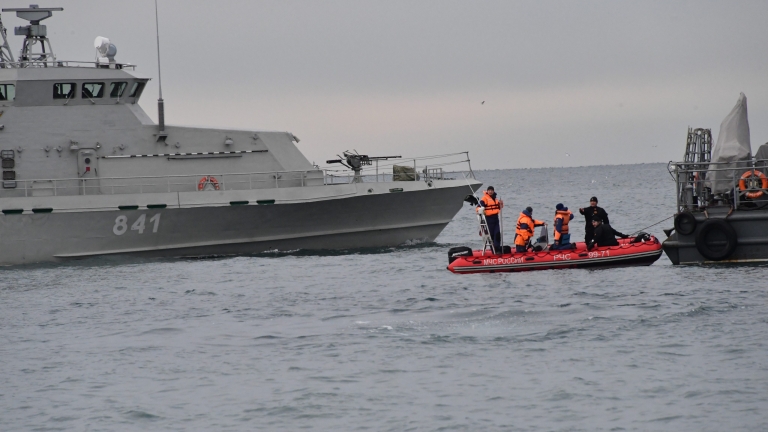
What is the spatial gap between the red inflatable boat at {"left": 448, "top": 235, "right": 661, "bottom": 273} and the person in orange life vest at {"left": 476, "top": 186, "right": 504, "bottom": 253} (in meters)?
0.32

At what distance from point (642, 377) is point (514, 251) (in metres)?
7.81

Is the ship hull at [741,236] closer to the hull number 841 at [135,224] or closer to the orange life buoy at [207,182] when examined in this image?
the orange life buoy at [207,182]

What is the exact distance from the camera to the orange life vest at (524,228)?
56.5 feet

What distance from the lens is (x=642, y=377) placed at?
33.6 feet

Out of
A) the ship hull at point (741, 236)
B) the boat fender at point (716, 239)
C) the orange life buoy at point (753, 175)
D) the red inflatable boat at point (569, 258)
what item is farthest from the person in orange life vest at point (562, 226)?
the orange life buoy at point (753, 175)

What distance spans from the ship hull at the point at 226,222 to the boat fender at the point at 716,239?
6660mm

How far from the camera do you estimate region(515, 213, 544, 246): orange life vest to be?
17.2m

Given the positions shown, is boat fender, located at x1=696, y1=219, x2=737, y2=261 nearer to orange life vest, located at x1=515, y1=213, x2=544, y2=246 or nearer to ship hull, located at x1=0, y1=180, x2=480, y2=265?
orange life vest, located at x1=515, y1=213, x2=544, y2=246

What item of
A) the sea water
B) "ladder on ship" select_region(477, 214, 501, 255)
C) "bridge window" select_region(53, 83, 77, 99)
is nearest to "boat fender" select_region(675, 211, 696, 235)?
the sea water

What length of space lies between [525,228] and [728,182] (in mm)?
3839

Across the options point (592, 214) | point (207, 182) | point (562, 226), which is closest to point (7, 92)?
point (207, 182)

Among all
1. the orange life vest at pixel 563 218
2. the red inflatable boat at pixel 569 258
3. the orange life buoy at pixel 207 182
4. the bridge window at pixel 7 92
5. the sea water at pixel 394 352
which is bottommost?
the sea water at pixel 394 352

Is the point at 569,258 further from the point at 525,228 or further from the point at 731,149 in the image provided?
the point at 731,149

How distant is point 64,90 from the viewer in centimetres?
2155
